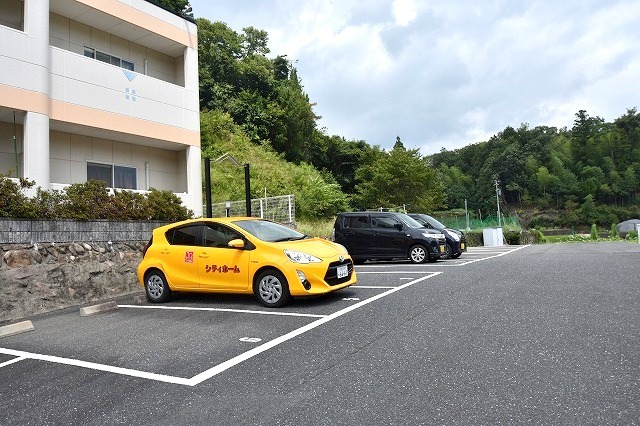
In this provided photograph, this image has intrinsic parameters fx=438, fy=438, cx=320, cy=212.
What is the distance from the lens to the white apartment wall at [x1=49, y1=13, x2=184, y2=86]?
11986 mm

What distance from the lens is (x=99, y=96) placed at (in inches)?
459

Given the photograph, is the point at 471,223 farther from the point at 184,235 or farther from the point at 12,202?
the point at 12,202

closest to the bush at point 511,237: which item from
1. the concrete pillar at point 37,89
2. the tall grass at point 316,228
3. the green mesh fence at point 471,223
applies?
the green mesh fence at point 471,223

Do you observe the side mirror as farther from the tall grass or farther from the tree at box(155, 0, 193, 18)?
the tree at box(155, 0, 193, 18)

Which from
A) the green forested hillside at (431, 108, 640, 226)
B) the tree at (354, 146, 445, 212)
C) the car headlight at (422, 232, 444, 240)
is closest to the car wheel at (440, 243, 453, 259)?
the car headlight at (422, 232, 444, 240)

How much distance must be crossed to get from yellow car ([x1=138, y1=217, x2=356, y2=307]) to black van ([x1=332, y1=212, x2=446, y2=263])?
20.3 ft

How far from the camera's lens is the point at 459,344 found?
440 centimetres

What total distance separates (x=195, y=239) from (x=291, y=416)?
204 inches

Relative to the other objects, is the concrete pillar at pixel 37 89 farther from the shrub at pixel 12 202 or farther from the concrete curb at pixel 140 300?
the concrete curb at pixel 140 300

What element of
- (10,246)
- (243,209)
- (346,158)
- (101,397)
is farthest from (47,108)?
(346,158)

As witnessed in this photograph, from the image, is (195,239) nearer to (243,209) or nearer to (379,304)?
(379,304)

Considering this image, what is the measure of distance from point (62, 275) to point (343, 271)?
5.57 m

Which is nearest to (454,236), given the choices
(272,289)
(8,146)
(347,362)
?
(272,289)

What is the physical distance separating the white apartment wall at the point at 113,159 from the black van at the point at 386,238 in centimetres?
576
